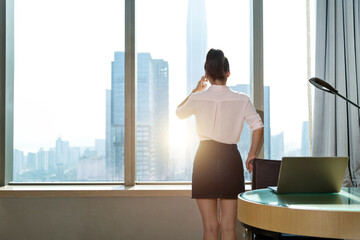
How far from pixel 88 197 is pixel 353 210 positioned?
2137mm

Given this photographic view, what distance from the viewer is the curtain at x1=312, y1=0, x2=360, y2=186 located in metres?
2.79

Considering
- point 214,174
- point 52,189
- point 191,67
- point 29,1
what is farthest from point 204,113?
point 29,1

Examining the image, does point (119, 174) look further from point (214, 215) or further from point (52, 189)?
point (214, 215)

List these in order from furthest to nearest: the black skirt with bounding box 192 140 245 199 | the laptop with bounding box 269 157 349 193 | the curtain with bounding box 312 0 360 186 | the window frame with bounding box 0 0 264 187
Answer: the window frame with bounding box 0 0 264 187, the curtain with bounding box 312 0 360 186, the black skirt with bounding box 192 140 245 199, the laptop with bounding box 269 157 349 193

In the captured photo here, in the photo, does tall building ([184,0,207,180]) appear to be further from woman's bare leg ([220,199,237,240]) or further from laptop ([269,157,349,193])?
laptop ([269,157,349,193])

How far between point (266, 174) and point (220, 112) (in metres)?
0.42

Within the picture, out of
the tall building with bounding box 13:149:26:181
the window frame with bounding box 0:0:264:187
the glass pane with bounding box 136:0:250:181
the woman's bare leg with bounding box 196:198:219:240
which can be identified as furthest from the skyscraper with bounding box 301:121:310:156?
the tall building with bounding box 13:149:26:181

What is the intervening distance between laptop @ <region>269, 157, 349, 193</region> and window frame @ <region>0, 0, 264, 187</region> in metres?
1.51

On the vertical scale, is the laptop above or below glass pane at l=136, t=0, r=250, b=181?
below

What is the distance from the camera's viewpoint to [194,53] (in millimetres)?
3109

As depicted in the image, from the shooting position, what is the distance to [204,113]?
227 cm

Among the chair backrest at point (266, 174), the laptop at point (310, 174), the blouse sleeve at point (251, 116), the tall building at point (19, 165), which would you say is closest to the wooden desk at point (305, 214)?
the laptop at point (310, 174)

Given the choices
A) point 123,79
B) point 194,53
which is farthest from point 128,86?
point 194,53

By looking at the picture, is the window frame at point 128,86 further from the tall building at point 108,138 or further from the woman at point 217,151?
the woman at point 217,151
